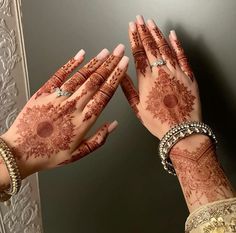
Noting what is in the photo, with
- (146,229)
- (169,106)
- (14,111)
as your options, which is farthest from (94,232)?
(169,106)

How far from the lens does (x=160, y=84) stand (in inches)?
32.8

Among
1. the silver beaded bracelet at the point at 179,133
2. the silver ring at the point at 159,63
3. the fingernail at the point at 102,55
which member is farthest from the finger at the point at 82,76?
the silver beaded bracelet at the point at 179,133

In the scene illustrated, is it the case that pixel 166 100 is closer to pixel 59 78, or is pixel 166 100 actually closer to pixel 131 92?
pixel 131 92

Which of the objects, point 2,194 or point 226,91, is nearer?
point 2,194

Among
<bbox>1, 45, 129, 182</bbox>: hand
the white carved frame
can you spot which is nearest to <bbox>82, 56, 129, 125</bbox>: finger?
<bbox>1, 45, 129, 182</bbox>: hand

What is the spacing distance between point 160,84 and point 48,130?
0.85ft

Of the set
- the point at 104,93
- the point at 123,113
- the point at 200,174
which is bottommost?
the point at 200,174

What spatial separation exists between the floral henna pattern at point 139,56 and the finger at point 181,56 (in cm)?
8

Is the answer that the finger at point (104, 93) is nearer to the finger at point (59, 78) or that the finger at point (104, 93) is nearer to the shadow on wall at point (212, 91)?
the finger at point (59, 78)

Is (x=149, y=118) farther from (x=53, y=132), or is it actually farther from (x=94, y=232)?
(x=94, y=232)

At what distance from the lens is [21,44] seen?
1.07m

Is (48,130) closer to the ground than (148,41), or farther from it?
closer to the ground

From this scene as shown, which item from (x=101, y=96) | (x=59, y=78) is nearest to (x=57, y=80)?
(x=59, y=78)

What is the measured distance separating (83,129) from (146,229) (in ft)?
1.60
